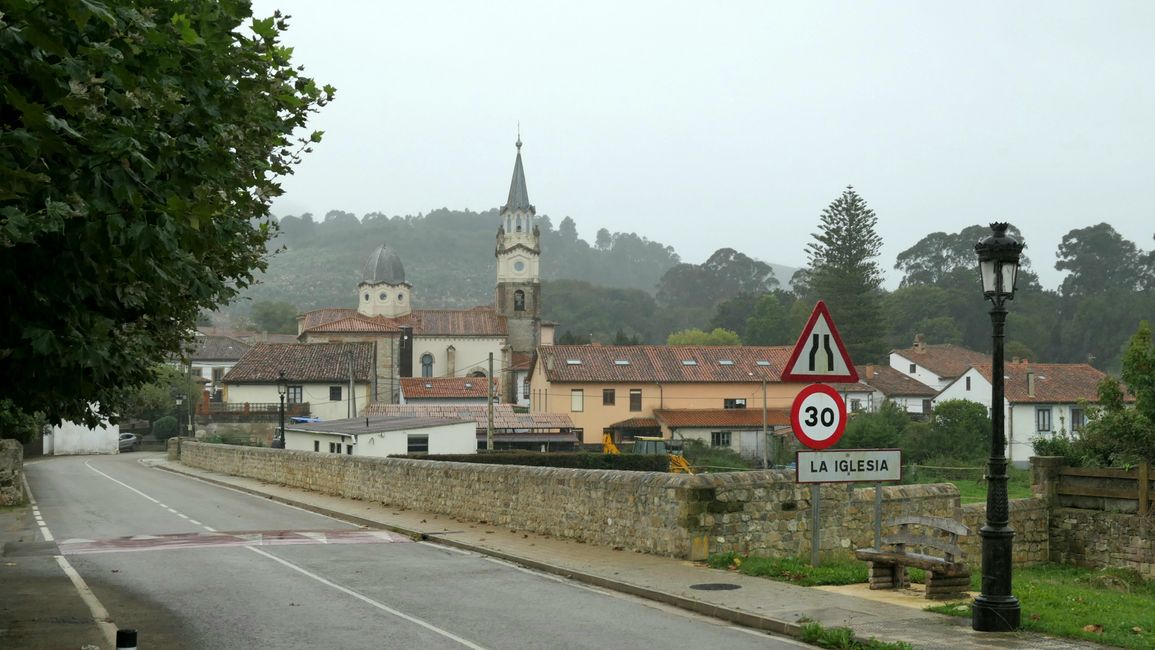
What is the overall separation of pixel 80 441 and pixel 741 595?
6667cm

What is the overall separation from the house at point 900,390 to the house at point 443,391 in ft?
97.2

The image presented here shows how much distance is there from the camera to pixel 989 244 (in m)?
10.5

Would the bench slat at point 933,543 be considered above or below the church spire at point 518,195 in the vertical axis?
below

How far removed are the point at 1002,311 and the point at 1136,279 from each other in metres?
124

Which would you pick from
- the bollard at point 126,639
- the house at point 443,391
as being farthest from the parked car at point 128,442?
the bollard at point 126,639

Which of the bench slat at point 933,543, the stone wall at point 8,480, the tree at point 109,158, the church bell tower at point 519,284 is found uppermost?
the church bell tower at point 519,284

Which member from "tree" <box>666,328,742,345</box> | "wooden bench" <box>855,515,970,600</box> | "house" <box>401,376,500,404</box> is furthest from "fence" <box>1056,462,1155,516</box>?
"tree" <box>666,328,742,345</box>

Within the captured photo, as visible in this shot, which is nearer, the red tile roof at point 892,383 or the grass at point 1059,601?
the grass at point 1059,601

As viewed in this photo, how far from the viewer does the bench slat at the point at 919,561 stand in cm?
1146

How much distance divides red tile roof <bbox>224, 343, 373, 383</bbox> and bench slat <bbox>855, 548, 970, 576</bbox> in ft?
219

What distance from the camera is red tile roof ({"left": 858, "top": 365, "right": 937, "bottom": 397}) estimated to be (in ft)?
292

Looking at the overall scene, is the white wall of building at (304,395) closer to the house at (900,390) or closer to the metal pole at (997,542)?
the house at (900,390)

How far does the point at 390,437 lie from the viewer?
Result: 48.2 meters

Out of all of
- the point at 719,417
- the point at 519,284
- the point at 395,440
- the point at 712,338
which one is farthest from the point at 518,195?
the point at 395,440
